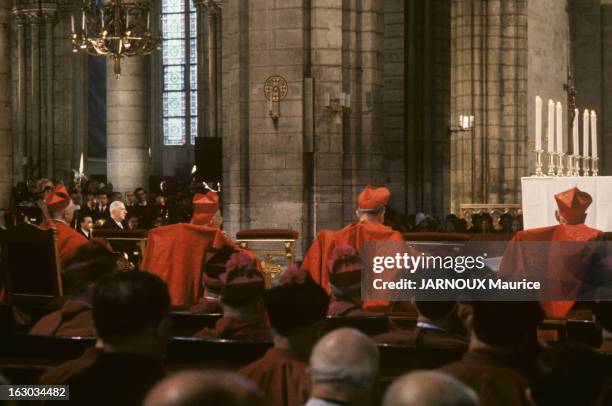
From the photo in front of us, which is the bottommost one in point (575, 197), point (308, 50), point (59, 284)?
point (59, 284)

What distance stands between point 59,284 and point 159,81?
31773 mm

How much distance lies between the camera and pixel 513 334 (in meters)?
4.90

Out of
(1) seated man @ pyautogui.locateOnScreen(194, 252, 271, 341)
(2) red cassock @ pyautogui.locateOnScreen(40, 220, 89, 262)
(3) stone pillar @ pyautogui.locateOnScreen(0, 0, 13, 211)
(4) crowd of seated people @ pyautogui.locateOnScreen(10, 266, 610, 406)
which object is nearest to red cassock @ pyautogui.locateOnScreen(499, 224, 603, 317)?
(1) seated man @ pyautogui.locateOnScreen(194, 252, 271, 341)

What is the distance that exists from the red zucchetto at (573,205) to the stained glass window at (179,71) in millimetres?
31256

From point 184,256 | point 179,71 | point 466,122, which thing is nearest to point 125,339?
point 184,256

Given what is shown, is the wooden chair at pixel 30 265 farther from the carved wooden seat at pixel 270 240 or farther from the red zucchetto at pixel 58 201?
the carved wooden seat at pixel 270 240

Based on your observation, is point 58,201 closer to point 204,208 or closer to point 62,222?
point 62,222

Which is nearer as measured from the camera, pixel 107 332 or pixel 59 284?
pixel 107 332

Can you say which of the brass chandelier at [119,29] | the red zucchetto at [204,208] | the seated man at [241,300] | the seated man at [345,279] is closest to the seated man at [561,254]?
the seated man at [345,279]

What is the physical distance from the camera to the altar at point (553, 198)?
1223cm

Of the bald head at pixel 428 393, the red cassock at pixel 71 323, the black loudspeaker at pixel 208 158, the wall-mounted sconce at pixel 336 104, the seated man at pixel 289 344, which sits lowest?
the red cassock at pixel 71 323

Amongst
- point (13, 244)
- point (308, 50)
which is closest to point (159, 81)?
point (308, 50)

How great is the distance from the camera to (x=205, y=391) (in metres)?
2.54

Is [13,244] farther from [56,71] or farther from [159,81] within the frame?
[159,81]
